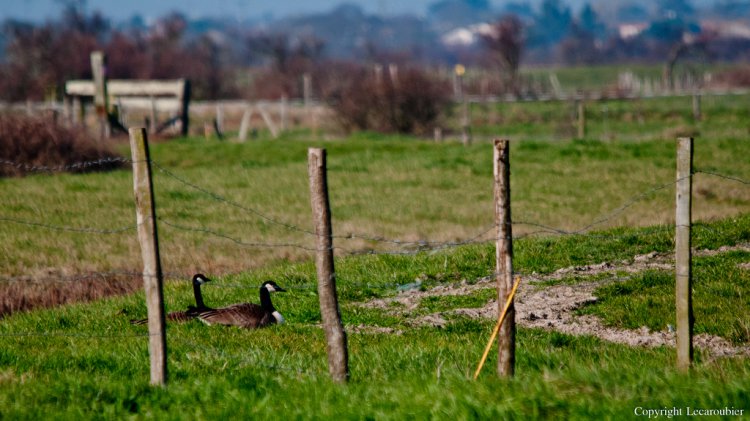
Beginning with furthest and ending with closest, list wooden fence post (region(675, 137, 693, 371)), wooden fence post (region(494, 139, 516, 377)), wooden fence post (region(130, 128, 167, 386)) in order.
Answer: wooden fence post (region(675, 137, 693, 371)) < wooden fence post (region(130, 128, 167, 386)) < wooden fence post (region(494, 139, 516, 377))

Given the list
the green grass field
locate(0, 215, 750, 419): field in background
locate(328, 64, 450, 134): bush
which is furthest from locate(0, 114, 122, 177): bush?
locate(328, 64, 450, 134): bush

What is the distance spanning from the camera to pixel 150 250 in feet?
24.6

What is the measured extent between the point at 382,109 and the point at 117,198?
19.0 m

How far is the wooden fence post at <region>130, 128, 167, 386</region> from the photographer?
747 cm

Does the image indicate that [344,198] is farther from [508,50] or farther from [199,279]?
[508,50]

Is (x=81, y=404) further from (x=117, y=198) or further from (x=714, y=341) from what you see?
(x=117, y=198)

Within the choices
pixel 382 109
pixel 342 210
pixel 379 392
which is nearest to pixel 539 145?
pixel 342 210

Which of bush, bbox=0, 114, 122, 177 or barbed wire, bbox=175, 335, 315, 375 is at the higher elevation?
bush, bbox=0, 114, 122, 177

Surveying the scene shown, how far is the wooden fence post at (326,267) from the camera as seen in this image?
7.40 metres

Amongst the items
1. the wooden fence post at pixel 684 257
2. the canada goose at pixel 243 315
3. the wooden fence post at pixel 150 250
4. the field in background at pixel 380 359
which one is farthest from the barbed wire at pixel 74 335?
the wooden fence post at pixel 684 257

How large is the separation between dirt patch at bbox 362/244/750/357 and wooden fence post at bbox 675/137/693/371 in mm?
1152

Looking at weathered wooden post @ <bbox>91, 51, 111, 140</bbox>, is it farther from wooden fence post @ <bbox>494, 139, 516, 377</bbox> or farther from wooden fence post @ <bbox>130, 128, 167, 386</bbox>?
wooden fence post @ <bbox>494, 139, 516, 377</bbox>

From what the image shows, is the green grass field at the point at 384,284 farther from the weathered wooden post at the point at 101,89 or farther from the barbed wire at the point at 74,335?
the weathered wooden post at the point at 101,89

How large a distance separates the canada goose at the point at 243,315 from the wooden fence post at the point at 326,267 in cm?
243
